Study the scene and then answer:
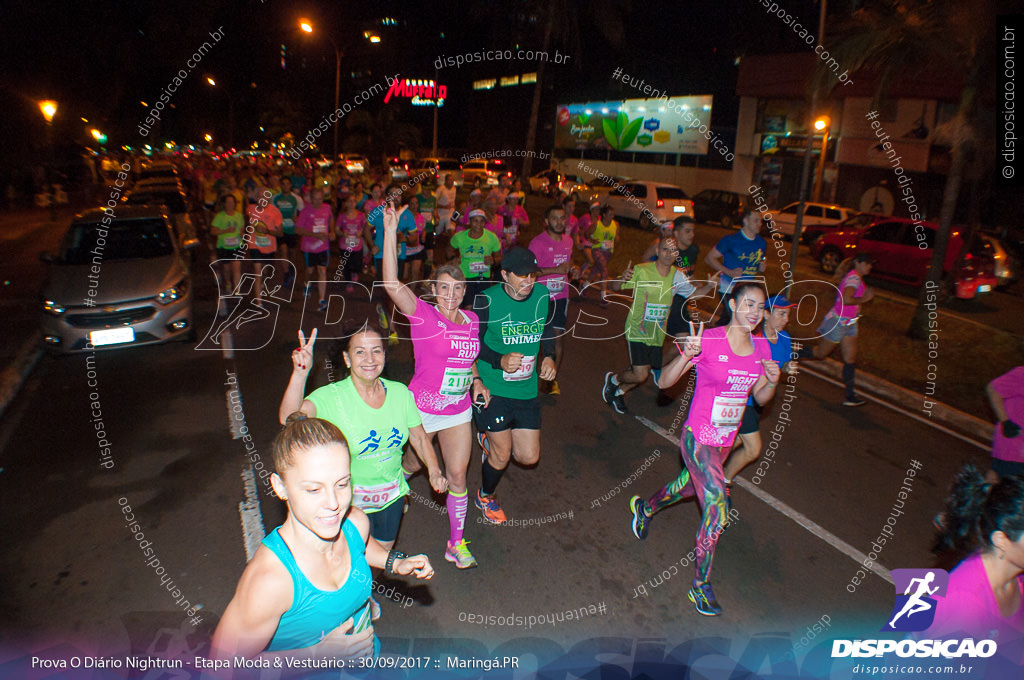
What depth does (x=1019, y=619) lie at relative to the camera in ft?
8.33

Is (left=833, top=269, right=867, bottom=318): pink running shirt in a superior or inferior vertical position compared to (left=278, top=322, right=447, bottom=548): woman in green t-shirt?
superior

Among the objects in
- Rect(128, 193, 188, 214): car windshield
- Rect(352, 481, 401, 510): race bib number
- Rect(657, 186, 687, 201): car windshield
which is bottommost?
Rect(352, 481, 401, 510): race bib number

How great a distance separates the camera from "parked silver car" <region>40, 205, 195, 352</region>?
25.9 ft

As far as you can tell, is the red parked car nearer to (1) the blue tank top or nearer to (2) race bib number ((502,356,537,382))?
(2) race bib number ((502,356,537,382))

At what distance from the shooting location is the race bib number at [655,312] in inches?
271

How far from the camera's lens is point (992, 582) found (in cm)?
249

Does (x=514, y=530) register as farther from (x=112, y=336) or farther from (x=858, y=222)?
(x=858, y=222)

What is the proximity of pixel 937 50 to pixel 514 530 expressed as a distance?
10.7 m

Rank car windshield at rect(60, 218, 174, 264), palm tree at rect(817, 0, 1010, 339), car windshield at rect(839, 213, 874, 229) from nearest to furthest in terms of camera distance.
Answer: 1. car windshield at rect(60, 218, 174, 264)
2. palm tree at rect(817, 0, 1010, 339)
3. car windshield at rect(839, 213, 874, 229)

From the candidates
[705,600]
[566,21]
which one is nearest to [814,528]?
[705,600]

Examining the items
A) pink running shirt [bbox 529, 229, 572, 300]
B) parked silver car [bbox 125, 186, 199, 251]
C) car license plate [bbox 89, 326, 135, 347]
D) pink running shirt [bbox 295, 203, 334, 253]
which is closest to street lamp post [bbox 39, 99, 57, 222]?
parked silver car [bbox 125, 186, 199, 251]

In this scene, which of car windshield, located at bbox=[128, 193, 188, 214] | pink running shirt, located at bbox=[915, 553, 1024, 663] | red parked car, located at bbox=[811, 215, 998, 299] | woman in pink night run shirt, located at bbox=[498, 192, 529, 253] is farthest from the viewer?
car windshield, located at bbox=[128, 193, 188, 214]

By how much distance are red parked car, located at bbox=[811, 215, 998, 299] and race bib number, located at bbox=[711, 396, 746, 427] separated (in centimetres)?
1177

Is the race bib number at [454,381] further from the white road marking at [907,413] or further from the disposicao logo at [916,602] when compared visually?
the white road marking at [907,413]
